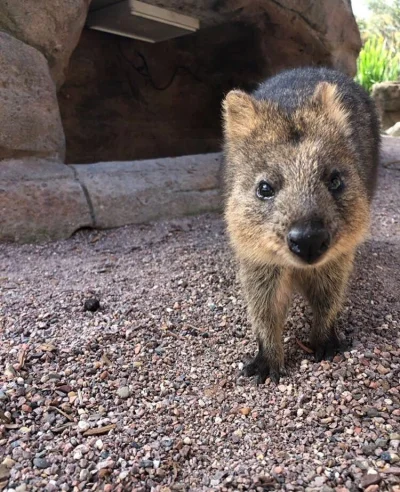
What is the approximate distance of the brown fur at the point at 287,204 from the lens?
8.01 feet

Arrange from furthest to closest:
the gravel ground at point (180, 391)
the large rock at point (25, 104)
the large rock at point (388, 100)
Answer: the large rock at point (388, 100) → the large rock at point (25, 104) → the gravel ground at point (180, 391)

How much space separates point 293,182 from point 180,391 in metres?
1.19

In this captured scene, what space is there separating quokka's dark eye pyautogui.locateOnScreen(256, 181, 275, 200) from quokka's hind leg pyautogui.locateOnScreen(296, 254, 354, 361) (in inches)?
24.9

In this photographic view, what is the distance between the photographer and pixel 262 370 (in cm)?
285

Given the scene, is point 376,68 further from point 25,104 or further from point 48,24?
point 25,104

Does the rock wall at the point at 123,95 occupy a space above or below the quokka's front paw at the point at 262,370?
above

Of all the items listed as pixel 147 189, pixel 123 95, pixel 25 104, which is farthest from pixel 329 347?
pixel 123 95

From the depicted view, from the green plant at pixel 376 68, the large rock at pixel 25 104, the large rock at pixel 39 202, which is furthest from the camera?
the green plant at pixel 376 68

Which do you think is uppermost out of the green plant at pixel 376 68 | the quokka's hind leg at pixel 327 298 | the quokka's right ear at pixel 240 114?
the quokka's right ear at pixel 240 114

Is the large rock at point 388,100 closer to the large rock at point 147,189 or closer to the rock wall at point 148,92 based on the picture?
the rock wall at point 148,92

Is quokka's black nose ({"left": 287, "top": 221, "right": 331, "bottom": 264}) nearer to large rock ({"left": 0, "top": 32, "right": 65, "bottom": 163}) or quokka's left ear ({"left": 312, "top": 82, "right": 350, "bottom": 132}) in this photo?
quokka's left ear ({"left": 312, "top": 82, "right": 350, "bottom": 132})

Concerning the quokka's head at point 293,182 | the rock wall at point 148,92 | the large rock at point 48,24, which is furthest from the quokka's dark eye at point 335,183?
the rock wall at point 148,92

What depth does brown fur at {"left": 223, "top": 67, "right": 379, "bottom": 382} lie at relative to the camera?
244 cm

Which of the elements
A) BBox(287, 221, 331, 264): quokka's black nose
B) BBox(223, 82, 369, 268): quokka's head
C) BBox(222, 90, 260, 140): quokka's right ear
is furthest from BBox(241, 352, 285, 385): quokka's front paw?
BBox(222, 90, 260, 140): quokka's right ear
